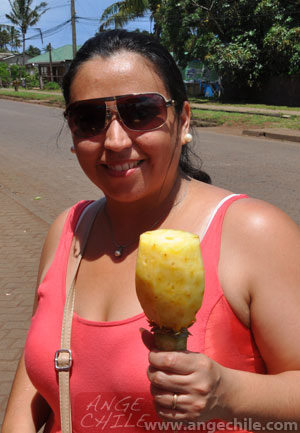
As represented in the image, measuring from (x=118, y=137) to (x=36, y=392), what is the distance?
3.23 feet

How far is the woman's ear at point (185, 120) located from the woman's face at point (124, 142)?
0.34 ft

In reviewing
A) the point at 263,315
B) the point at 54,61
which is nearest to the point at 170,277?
the point at 263,315

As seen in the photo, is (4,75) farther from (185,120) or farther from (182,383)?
(182,383)

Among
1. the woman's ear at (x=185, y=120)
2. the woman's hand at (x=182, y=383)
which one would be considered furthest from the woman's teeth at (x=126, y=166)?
the woman's hand at (x=182, y=383)

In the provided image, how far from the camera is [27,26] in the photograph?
59.9 metres

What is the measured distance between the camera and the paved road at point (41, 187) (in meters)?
4.49

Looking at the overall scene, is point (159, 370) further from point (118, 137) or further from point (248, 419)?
point (118, 137)

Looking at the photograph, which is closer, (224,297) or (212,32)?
(224,297)

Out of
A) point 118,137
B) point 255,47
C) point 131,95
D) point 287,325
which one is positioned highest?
point 255,47

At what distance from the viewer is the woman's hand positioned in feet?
3.42

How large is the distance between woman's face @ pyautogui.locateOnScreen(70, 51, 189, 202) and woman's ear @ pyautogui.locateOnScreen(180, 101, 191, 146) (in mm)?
103

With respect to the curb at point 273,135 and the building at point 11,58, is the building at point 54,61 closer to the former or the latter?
the building at point 11,58

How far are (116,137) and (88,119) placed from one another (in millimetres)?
122

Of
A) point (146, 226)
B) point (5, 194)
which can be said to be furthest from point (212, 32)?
point (146, 226)
